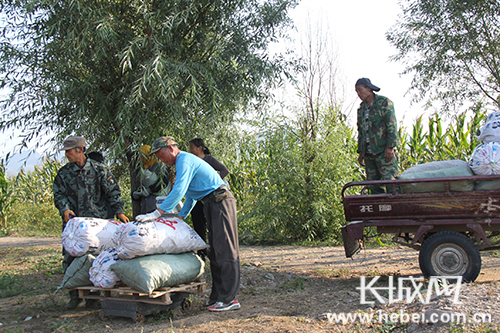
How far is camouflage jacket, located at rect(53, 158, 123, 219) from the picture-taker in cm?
521

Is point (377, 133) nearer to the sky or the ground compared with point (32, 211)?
nearer to the sky

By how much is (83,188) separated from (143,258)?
5.60ft

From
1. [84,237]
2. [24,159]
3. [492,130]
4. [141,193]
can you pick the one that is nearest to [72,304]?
[84,237]

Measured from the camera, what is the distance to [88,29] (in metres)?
5.70

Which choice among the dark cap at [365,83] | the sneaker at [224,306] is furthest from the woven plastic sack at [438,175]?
the sneaker at [224,306]

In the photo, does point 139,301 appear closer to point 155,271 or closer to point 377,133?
point 155,271

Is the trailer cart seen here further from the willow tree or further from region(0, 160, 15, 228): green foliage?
region(0, 160, 15, 228): green foliage

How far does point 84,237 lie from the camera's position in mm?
4617

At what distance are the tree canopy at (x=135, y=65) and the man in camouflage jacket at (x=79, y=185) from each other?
2.14 ft

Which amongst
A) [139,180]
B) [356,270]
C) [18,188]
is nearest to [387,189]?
[356,270]

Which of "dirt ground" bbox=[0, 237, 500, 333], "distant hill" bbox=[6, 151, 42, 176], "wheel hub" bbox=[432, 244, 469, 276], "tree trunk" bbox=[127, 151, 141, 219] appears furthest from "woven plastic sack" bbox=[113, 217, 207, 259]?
"distant hill" bbox=[6, 151, 42, 176]

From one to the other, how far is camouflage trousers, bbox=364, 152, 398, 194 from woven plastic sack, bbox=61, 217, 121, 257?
362cm

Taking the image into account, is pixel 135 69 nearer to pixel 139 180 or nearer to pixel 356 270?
pixel 139 180

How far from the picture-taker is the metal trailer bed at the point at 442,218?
4566 millimetres
